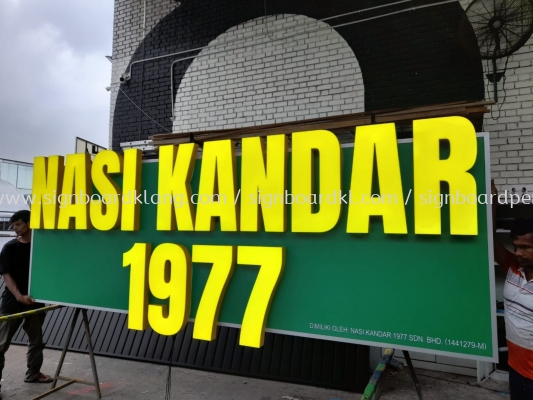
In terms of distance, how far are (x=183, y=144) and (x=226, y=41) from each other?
10.7ft

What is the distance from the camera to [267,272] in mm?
2285

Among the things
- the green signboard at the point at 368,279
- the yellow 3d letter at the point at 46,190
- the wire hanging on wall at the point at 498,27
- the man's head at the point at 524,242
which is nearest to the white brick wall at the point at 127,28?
the yellow 3d letter at the point at 46,190

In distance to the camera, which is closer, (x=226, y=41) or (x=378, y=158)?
(x=378, y=158)

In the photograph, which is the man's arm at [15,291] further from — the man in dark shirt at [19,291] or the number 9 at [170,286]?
the number 9 at [170,286]

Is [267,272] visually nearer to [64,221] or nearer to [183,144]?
[183,144]

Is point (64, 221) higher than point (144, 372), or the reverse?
point (64, 221)

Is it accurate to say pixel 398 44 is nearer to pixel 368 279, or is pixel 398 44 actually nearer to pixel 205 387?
pixel 368 279

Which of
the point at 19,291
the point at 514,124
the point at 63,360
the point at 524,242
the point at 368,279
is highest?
the point at 514,124

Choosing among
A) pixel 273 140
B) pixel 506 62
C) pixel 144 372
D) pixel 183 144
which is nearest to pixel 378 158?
pixel 273 140

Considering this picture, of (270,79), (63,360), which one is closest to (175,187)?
(63,360)

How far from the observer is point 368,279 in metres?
2.10

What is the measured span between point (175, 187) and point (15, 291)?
2.08 m

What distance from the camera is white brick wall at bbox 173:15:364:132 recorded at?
4492 millimetres

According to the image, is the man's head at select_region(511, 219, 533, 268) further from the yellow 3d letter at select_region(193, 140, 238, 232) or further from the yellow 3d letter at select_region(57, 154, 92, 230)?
the yellow 3d letter at select_region(57, 154, 92, 230)
